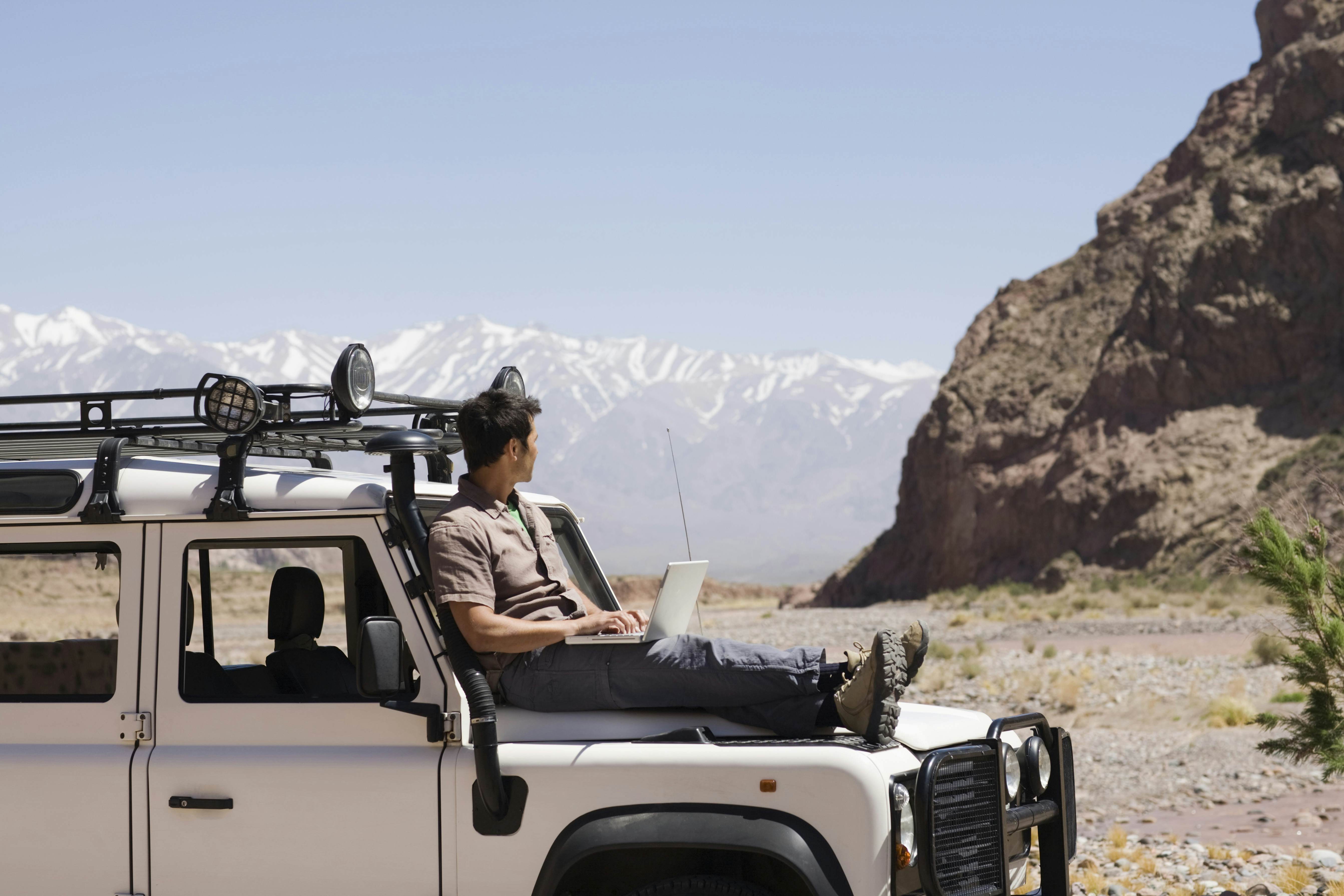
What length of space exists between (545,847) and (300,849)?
78cm

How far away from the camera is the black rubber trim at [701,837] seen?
365cm

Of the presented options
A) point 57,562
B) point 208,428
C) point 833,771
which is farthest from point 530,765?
point 57,562

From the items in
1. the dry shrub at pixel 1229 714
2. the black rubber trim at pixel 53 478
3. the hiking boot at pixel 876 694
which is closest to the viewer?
the hiking boot at pixel 876 694

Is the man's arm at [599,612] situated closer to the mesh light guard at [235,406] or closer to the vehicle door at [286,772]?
the vehicle door at [286,772]

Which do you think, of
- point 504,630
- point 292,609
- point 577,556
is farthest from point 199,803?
point 577,556

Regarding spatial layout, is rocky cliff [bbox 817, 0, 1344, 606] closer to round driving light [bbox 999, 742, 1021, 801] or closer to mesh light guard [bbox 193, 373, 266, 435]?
round driving light [bbox 999, 742, 1021, 801]

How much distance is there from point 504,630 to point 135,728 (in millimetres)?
1266

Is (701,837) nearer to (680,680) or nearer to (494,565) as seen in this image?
(680,680)

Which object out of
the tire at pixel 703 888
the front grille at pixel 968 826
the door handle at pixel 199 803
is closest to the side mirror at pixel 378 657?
the door handle at pixel 199 803

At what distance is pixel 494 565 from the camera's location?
164 inches

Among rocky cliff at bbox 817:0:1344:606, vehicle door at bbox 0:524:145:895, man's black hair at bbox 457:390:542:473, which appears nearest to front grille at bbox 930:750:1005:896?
man's black hair at bbox 457:390:542:473

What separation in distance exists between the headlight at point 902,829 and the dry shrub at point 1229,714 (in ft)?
44.9

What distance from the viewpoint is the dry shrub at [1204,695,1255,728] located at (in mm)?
16250

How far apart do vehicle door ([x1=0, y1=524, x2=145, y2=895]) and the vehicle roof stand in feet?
0.29
